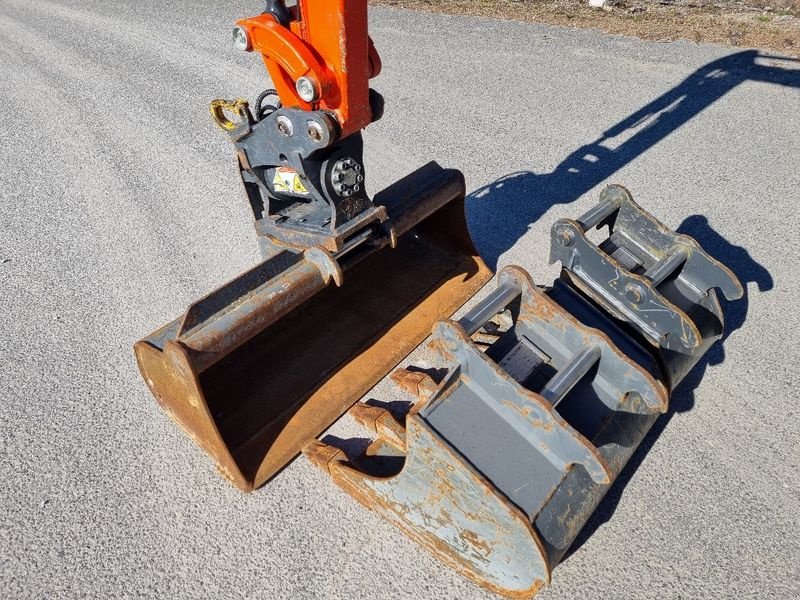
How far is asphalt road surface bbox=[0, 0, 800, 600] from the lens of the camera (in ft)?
9.50

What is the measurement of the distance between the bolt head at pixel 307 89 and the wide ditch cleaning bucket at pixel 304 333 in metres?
0.72

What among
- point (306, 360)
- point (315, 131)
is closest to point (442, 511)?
point (306, 360)

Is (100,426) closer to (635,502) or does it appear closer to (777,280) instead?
(635,502)

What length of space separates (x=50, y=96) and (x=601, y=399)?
718 centimetres

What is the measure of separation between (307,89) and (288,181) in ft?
2.17

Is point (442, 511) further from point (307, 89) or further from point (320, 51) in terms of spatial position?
point (320, 51)

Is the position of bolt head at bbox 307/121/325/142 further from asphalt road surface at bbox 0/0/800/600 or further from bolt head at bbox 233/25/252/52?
asphalt road surface at bbox 0/0/800/600

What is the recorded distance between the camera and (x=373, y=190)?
5.48 m

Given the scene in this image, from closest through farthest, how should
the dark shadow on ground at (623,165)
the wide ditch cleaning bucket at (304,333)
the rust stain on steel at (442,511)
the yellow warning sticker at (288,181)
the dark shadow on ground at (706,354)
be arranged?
the rust stain on steel at (442,511)
the wide ditch cleaning bucket at (304,333)
the dark shadow on ground at (706,354)
the yellow warning sticker at (288,181)
the dark shadow on ground at (623,165)

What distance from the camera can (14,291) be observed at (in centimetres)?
450

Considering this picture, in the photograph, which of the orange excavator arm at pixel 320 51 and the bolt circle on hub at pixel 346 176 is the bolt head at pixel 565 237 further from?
the orange excavator arm at pixel 320 51

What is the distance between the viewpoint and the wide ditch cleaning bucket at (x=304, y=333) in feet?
9.37

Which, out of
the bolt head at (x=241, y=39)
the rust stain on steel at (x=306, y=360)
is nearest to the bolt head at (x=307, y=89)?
the bolt head at (x=241, y=39)

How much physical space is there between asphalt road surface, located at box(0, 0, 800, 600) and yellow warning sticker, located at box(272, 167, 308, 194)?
47.9 inches
